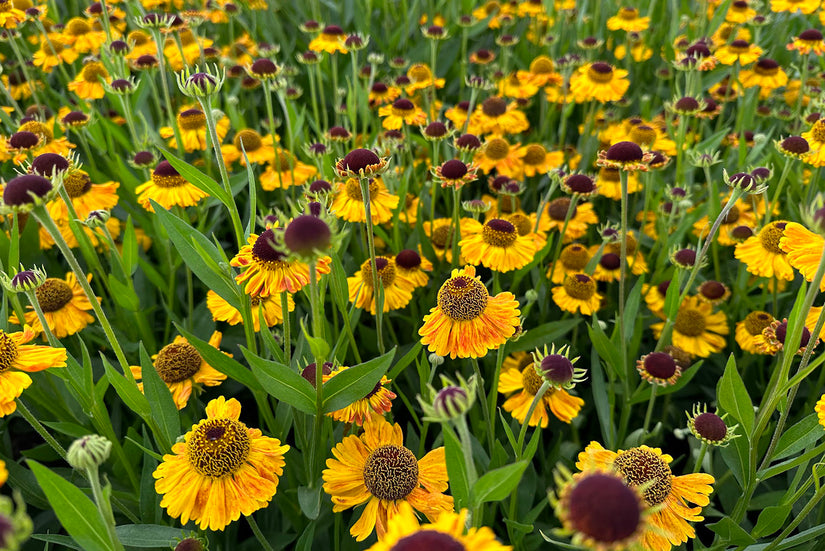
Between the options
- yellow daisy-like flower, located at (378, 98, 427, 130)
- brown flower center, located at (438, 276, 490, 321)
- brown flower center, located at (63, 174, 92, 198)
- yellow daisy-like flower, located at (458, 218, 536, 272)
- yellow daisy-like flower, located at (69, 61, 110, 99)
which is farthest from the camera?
yellow daisy-like flower, located at (69, 61, 110, 99)

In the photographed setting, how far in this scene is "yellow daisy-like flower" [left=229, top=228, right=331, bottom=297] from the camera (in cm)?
97

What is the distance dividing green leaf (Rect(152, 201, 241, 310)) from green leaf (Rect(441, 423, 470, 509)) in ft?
1.65

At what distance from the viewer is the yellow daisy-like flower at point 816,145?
1.53 m

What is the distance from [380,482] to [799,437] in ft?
2.37

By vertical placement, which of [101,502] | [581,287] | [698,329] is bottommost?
[698,329]

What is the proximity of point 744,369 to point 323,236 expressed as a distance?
4.32 ft

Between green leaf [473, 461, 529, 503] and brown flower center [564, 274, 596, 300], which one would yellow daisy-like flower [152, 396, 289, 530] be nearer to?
green leaf [473, 461, 529, 503]

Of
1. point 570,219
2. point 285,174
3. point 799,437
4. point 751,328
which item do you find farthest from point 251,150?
point 799,437

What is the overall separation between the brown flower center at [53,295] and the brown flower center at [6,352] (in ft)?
1.52

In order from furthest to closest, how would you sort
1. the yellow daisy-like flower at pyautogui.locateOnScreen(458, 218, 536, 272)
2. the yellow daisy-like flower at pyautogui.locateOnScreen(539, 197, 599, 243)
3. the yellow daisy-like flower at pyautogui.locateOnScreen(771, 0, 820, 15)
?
the yellow daisy-like flower at pyautogui.locateOnScreen(771, 0, 820, 15) → the yellow daisy-like flower at pyautogui.locateOnScreen(539, 197, 599, 243) → the yellow daisy-like flower at pyautogui.locateOnScreen(458, 218, 536, 272)

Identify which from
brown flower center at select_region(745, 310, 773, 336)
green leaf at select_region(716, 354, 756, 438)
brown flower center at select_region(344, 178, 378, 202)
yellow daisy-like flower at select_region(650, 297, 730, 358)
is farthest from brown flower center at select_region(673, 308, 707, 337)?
brown flower center at select_region(344, 178, 378, 202)

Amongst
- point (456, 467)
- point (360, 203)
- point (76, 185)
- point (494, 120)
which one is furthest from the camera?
point (494, 120)

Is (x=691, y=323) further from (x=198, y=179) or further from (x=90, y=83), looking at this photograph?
(x=90, y=83)

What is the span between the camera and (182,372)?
4.00ft
